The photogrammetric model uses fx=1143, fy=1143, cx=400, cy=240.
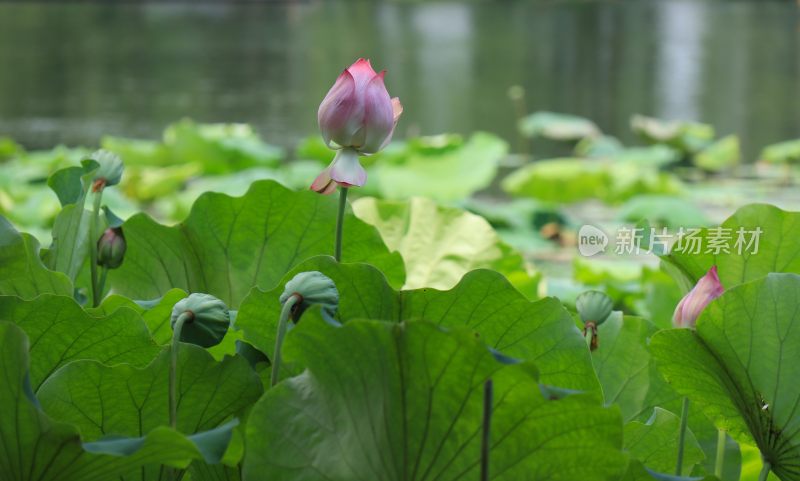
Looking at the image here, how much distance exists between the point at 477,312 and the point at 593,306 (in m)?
0.09

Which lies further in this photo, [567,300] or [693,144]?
[693,144]

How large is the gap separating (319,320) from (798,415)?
0.64 feet

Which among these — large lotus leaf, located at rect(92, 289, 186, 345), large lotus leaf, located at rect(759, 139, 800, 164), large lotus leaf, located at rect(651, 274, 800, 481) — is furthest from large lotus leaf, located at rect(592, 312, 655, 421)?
large lotus leaf, located at rect(759, 139, 800, 164)

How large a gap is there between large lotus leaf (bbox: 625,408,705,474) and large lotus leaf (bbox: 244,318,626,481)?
0.11m

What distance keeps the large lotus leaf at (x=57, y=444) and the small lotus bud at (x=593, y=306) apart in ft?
0.63

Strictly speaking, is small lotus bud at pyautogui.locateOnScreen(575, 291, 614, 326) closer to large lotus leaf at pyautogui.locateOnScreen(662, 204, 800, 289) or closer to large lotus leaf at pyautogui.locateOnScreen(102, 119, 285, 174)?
large lotus leaf at pyautogui.locateOnScreen(662, 204, 800, 289)

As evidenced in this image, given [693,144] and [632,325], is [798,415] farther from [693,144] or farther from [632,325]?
[693,144]

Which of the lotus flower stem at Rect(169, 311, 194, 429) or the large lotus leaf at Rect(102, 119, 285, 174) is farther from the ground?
the lotus flower stem at Rect(169, 311, 194, 429)

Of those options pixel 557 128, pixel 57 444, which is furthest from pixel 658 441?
pixel 557 128

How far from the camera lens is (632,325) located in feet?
1.91

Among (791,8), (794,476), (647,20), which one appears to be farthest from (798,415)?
(791,8)

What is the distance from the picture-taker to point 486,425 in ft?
1.15

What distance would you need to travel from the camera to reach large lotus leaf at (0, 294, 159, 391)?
44 cm

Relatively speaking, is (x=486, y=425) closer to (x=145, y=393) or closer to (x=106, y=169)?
(x=145, y=393)
